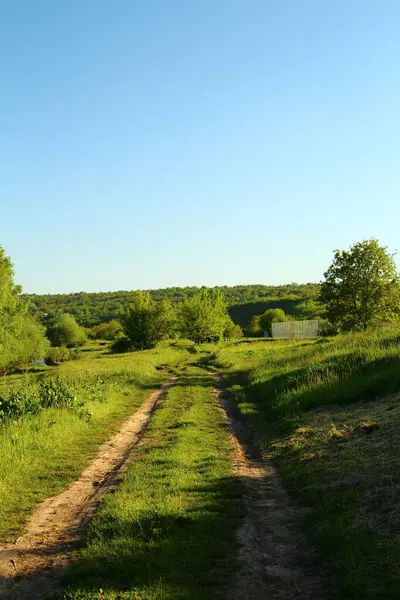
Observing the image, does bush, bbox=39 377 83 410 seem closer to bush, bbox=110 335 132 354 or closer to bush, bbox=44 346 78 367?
bush, bbox=110 335 132 354

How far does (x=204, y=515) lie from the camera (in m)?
7.39

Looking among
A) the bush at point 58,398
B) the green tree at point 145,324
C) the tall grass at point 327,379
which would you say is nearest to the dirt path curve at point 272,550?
the tall grass at point 327,379

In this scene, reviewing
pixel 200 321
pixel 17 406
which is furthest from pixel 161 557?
pixel 200 321

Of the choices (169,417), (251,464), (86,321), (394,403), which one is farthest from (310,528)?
(86,321)

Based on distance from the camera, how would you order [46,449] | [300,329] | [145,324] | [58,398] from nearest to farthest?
[46,449] < [58,398] < [145,324] < [300,329]

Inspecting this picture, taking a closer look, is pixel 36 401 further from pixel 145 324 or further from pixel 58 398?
pixel 145 324

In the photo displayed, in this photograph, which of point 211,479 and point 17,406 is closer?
point 211,479

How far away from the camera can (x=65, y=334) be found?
120 metres

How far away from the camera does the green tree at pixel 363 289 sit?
135 feet

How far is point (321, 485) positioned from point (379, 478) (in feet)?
3.29

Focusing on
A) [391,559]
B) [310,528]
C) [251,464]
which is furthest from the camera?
[251,464]

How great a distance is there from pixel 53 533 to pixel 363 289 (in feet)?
125

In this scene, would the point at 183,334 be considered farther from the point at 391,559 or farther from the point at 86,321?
the point at 86,321

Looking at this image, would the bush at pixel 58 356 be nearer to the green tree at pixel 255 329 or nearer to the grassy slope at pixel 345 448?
the green tree at pixel 255 329
